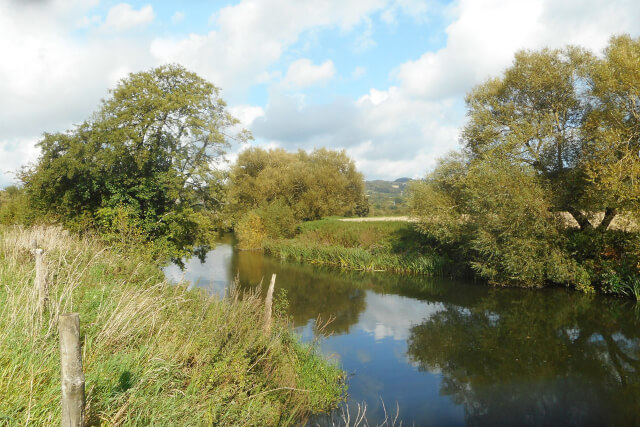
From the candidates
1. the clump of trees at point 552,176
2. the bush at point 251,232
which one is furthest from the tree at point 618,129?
the bush at point 251,232

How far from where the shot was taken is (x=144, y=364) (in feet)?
14.6

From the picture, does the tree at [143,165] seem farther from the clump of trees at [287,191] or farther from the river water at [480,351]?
the clump of trees at [287,191]

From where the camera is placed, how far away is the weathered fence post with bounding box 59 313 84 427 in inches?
107

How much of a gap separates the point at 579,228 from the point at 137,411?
18873mm

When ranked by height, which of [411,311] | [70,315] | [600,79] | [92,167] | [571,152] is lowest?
[411,311]

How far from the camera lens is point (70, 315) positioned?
2768 millimetres

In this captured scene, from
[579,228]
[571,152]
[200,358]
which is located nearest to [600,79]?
[571,152]

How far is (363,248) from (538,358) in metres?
17.3

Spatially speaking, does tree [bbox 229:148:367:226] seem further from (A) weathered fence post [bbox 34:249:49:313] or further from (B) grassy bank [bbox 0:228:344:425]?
(A) weathered fence post [bbox 34:249:49:313]

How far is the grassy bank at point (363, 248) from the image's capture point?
23.4 metres

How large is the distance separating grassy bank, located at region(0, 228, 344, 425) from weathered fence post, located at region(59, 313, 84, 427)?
0.65 m

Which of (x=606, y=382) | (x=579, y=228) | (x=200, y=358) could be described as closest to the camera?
(x=200, y=358)

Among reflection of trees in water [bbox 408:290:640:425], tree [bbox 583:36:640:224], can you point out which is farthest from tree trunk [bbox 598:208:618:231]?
reflection of trees in water [bbox 408:290:640:425]

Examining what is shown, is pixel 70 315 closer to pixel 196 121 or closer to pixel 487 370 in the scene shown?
pixel 487 370
